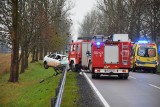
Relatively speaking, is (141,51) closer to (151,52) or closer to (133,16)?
(151,52)

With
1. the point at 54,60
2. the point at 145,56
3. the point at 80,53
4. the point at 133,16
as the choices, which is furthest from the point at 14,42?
the point at 133,16

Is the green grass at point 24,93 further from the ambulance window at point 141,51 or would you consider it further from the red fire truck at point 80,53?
the ambulance window at point 141,51

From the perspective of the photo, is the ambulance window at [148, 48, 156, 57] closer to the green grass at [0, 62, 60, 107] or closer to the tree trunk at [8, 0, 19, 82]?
the green grass at [0, 62, 60, 107]

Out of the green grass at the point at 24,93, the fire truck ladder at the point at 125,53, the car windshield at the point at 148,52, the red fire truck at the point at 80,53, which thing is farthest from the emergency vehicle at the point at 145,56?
the green grass at the point at 24,93

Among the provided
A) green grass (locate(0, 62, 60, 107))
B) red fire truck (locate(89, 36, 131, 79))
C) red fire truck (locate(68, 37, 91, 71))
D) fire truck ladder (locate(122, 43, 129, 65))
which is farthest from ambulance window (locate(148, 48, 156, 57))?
green grass (locate(0, 62, 60, 107))

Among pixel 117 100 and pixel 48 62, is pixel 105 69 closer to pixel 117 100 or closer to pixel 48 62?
pixel 117 100

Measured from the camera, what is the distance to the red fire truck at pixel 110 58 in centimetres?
2570

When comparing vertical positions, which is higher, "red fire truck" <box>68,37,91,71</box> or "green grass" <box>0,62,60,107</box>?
"red fire truck" <box>68,37,91,71</box>

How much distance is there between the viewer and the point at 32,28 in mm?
34594

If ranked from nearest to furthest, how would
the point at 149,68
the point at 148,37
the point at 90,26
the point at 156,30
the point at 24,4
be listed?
the point at 24,4
the point at 149,68
the point at 156,30
the point at 148,37
the point at 90,26

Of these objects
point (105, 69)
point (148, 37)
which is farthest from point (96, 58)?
point (148, 37)

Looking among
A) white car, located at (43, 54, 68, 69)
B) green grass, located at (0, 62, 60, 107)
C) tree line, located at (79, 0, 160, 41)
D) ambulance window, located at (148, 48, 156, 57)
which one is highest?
tree line, located at (79, 0, 160, 41)

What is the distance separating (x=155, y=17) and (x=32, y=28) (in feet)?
51.0

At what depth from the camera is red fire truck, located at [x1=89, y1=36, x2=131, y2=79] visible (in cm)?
2570
